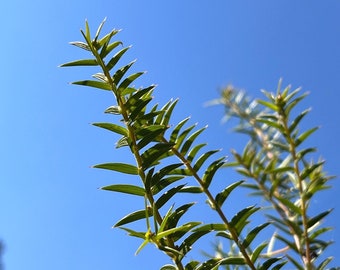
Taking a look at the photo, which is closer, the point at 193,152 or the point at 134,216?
the point at 134,216

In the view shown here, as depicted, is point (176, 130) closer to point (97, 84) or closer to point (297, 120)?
point (97, 84)

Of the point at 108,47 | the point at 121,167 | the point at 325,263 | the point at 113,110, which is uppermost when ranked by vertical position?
the point at 108,47

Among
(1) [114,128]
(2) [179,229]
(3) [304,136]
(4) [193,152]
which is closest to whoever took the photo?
(2) [179,229]

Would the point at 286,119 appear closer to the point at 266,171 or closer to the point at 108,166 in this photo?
the point at 266,171

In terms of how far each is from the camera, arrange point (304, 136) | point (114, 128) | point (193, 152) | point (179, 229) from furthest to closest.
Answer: point (304, 136), point (193, 152), point (114, 128), point (179, 229)

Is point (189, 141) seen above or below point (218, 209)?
above

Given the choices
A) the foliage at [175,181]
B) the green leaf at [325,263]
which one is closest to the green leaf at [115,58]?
the foliage at [175,181]

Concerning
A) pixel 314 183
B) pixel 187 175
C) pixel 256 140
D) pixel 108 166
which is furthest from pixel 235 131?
pixel 108 166

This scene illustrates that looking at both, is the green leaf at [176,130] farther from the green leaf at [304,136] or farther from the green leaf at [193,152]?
the green leaf at [304,136]

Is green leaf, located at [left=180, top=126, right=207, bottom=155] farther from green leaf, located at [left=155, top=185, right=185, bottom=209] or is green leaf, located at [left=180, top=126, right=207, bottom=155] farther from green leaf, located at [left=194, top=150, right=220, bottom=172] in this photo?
green leaf, located at [left=155, top=185, right=185, bottom=209]

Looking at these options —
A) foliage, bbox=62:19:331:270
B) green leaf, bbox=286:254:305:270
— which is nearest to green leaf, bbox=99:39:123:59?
foliage, bbox=62:19:331:270

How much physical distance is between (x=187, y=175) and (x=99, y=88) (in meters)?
0.20

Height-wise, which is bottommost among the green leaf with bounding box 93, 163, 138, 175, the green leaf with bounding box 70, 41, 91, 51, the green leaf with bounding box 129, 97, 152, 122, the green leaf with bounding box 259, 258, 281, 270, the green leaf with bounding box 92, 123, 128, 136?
the green leaf with bounding box 259, 258, 281, 270

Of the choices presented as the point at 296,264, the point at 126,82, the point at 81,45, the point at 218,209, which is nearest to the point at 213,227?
the point at 218,209
